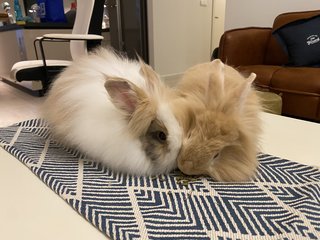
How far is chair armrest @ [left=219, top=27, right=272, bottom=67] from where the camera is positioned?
239 centimetres

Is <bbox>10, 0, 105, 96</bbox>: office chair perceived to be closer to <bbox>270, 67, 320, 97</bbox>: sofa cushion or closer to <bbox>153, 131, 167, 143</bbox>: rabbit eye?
<bbox>270, 67, 320, 97</bbox>: sofa cushion

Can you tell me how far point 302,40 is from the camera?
211 centimetres

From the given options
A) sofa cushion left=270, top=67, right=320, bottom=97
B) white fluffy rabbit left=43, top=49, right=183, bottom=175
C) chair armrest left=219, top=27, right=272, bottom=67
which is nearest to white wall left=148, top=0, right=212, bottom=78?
chair armrest left=219, top=27, right=272, bottom=67

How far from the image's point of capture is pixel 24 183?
0.62 metres


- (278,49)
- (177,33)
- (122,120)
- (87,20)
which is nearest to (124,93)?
(122,120)

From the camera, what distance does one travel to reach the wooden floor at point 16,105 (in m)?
2.45

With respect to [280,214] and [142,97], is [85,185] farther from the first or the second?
[280,214]

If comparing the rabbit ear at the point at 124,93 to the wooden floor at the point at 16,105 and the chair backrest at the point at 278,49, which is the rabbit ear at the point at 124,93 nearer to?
the wooden floor at the point at 16,105

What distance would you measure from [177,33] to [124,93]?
3.54 m

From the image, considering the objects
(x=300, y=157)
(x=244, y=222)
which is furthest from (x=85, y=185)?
(x=300, y=157)

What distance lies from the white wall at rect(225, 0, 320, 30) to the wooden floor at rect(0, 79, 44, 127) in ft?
6.82

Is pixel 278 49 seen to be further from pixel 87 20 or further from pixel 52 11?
pixel 52 11

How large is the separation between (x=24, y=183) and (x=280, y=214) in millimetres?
512

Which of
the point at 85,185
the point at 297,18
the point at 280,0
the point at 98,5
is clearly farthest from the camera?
the point at 280,0
